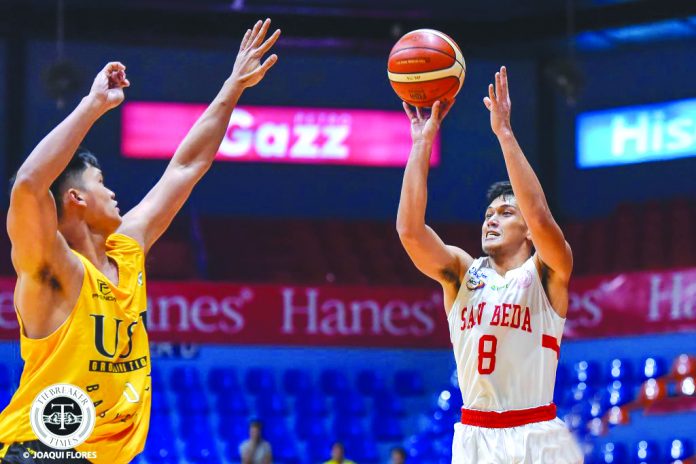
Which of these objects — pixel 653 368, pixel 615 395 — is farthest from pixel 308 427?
pixel 653 368

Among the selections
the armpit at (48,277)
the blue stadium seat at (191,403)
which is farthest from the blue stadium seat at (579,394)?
the armpit at (48,277)

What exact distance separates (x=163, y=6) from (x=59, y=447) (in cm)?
1378

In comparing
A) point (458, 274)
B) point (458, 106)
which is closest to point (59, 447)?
point (458, 274)

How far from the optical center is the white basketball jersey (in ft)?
16.8

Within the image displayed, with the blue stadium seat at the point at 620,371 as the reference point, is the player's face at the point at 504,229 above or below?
above

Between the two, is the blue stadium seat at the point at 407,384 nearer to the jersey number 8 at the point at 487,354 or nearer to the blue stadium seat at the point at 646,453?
the blue stadium seat at the point at 646,453

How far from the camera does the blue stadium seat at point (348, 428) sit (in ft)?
46.1

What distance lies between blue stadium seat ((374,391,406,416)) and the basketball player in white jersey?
917cm

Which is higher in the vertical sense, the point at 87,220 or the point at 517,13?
the point at 517,13

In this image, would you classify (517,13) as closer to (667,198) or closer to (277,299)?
(667,198)

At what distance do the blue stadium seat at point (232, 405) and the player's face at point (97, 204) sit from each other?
1025 cm

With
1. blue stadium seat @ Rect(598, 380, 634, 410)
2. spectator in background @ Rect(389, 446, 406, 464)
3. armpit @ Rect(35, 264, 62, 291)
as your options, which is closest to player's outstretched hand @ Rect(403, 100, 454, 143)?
armpit @ Rect(35, 264, 62, 291)

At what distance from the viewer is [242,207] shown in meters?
17.5

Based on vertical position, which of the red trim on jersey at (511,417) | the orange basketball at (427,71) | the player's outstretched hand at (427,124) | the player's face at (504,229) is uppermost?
the orange basketball at (427,71)
